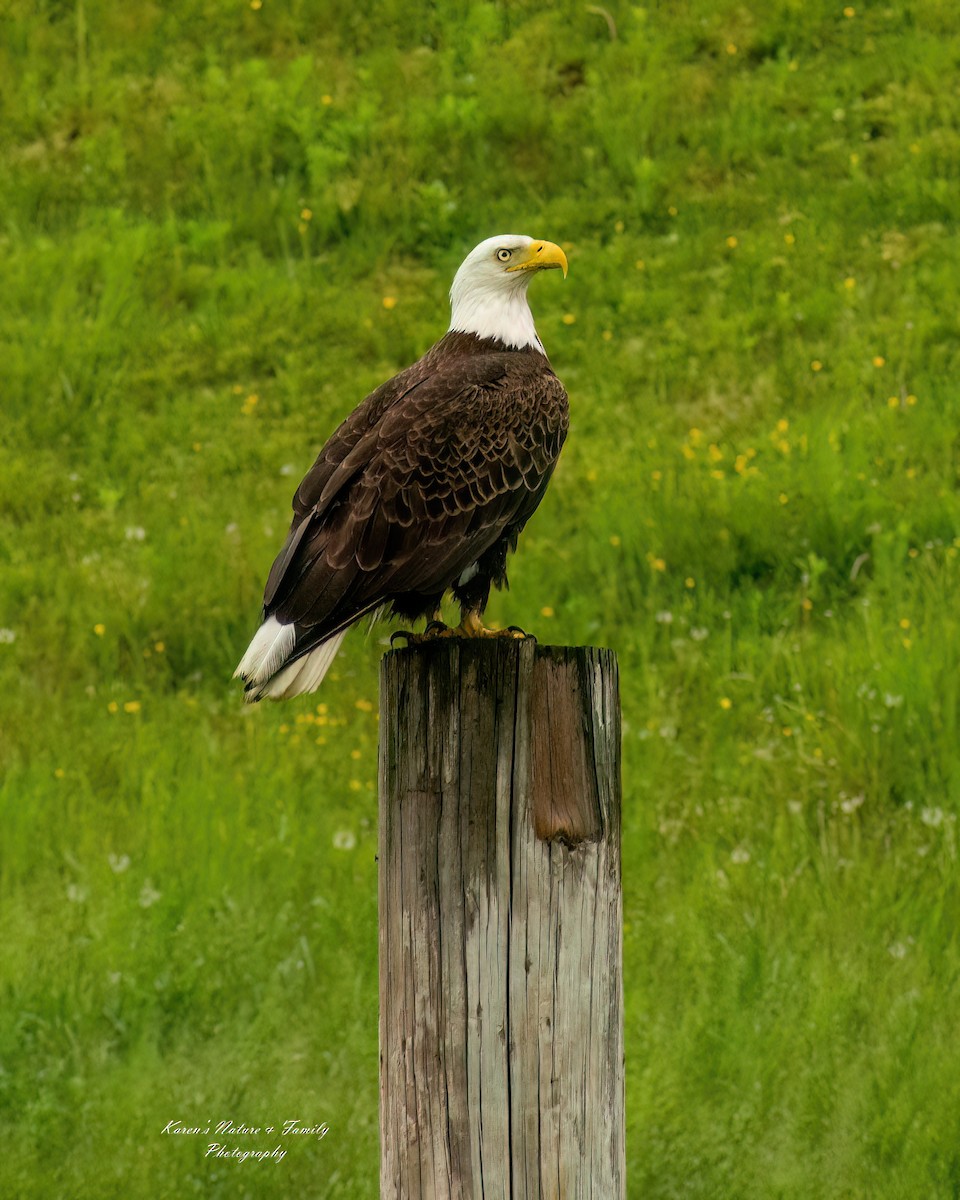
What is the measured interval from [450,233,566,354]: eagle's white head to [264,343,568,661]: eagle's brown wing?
327 millimetres

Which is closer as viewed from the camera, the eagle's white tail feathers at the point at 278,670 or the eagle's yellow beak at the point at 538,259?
the eagle's white tail feathers at the point at 278,670

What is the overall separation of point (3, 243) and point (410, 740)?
9.67m

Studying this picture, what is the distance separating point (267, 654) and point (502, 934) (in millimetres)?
1433

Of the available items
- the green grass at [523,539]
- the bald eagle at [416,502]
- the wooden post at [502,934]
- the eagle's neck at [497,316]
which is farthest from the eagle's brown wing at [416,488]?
the green grass at [523,539]

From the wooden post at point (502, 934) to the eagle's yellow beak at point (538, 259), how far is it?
276cm

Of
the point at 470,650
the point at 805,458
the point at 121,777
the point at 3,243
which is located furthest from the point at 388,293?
Answer: the point at 470,650

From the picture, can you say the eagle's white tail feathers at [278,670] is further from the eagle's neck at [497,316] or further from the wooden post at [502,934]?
the eagle's neck at [497,316]

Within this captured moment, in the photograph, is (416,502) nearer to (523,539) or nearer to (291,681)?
(291,681)

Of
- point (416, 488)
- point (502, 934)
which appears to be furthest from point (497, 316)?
point (502, 934)

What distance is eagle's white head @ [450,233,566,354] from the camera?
519 cm

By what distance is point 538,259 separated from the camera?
17.3ft

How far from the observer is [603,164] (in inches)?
460

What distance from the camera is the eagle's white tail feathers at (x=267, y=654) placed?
3.84 m

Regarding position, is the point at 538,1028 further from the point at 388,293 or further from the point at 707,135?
the point at 707,135
